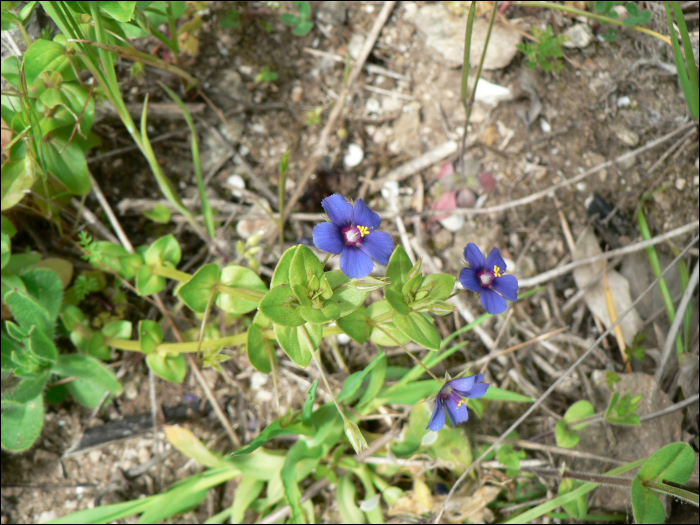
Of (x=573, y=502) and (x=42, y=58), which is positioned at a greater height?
(x=42, y=58)

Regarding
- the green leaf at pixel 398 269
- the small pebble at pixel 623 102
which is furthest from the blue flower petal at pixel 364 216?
the small pebble at pixel 623 102

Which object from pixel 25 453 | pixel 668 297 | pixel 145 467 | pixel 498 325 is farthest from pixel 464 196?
pixel 25 453

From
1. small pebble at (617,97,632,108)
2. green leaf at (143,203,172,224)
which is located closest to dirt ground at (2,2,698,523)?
small pebble at (617,97,632,108)

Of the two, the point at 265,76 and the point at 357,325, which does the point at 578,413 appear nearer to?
the point at 357,325

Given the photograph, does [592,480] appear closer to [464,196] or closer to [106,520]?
[464,196]

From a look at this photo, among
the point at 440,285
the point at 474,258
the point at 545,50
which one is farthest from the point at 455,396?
the point at 545,50

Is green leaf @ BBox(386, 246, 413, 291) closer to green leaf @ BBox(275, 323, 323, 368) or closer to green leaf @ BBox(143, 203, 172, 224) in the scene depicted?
green leaf @ BBox(275, 323, 323, 368)
